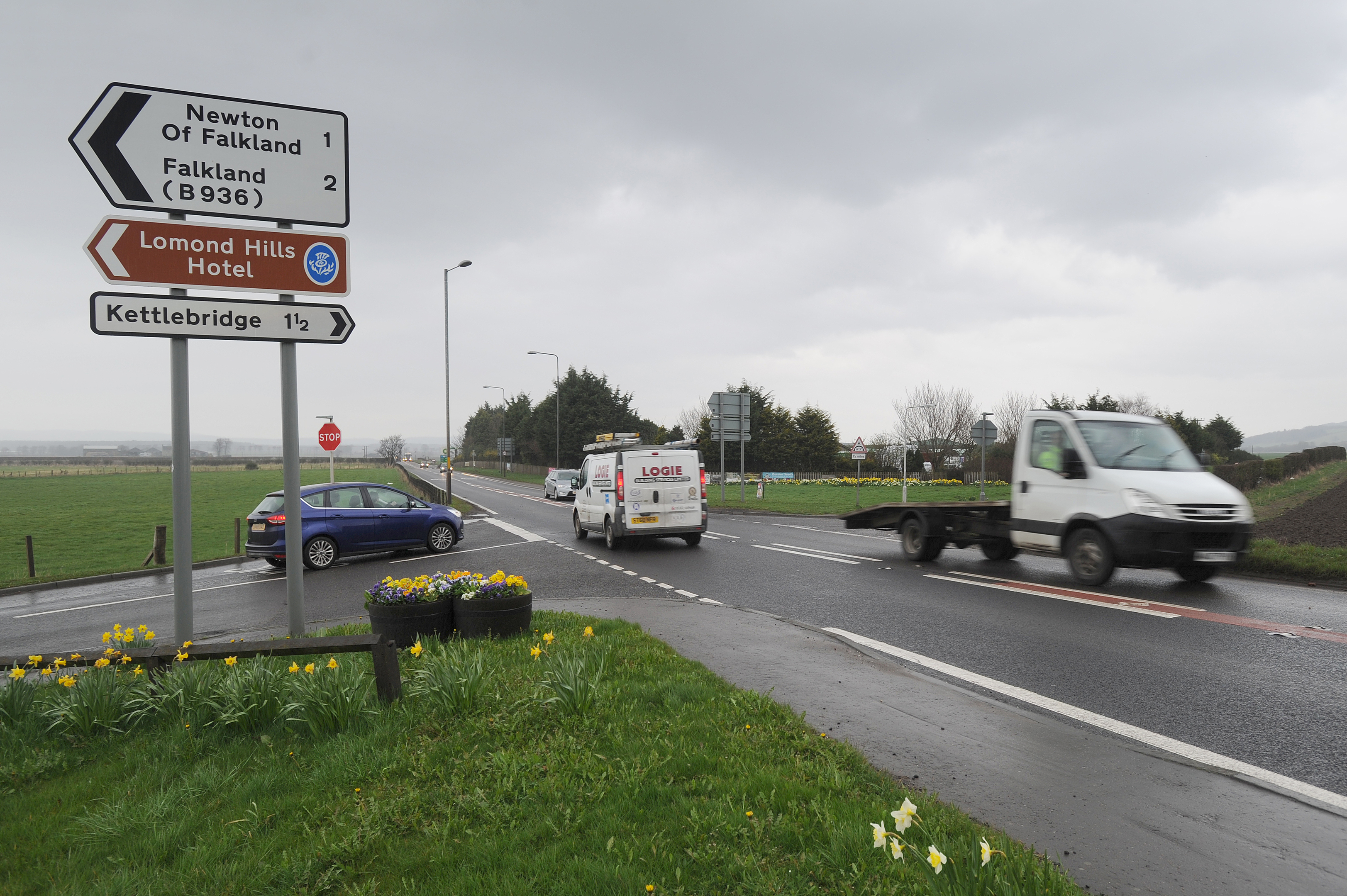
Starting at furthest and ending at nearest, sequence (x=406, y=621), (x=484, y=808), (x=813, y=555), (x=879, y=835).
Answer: (x=813, y=555)
(x=406, y=621)
(x=484, y=808)
(x=879, y=835)

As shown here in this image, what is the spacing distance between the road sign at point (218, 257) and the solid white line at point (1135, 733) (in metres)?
5.85

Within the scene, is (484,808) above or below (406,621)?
below

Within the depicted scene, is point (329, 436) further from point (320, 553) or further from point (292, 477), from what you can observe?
point (292, 477)

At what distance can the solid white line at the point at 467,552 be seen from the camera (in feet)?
51.2

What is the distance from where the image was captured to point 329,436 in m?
28.4

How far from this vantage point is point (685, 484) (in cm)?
1634

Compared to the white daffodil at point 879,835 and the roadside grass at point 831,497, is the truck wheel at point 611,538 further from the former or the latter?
the white daffodil at point 879,835

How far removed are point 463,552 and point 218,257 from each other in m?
11.5

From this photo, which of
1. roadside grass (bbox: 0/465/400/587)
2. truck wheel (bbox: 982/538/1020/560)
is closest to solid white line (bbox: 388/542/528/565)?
roadside grass (bbox: 0/465/400/587)

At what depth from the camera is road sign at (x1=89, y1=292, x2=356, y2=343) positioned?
17.5 feet

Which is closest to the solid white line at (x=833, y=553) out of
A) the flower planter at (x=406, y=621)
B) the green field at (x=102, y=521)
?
the flower planter at (x=406, y=621)

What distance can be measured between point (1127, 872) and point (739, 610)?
6107mm

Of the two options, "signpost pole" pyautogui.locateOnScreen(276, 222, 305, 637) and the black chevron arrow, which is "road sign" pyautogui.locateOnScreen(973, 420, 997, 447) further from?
Answer: the black chevron arrow

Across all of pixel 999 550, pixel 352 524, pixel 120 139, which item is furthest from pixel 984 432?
pixel 120 139
